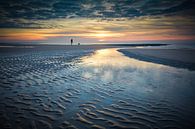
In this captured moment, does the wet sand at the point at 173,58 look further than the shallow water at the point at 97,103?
Yes

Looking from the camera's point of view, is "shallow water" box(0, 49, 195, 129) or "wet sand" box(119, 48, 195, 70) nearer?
"shallow water" box(0, 49, 195, 129)

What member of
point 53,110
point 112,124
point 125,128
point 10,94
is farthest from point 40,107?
point 125,128

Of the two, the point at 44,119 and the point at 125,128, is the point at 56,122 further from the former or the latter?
the point at 125,128

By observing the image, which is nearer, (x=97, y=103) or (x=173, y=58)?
(x=97, y=103)

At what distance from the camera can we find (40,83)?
912cm

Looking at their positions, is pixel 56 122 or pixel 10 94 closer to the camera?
pixel 56 122

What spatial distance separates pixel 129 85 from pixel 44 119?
489 centimetres

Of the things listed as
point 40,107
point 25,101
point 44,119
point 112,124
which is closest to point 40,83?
point 25,101

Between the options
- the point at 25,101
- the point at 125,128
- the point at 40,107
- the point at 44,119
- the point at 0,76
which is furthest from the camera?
the point at 0,76

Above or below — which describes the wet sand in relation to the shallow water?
above

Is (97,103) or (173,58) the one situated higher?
(173,58)

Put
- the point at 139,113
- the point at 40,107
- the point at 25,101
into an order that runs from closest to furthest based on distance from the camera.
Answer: the point at 139,113 < the point at 40,107 < the point at 25,101

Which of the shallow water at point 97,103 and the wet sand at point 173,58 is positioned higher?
the wet sand at point 173,58

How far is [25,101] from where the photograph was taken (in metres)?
6.57
